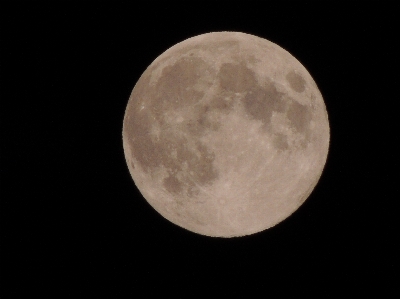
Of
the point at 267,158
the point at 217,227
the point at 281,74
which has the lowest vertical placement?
the point at 217,227

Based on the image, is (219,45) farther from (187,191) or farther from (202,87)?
(187,191)

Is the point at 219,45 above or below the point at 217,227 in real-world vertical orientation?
above

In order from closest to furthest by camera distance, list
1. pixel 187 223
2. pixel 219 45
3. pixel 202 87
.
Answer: pixel 202 87, pixel 219 45, pixel 187 223

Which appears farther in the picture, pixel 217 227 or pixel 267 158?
pixel 217 227

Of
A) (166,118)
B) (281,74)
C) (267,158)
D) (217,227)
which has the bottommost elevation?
(217,227)

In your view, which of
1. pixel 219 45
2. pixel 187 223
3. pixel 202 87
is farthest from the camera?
pixel 187 223

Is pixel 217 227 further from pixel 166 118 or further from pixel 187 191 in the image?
pixel 166 118

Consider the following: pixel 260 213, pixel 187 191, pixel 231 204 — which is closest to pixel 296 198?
pixel 260 213

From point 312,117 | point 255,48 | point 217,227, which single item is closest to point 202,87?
point 255,48

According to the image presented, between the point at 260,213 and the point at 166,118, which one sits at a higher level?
the point at 166,118
